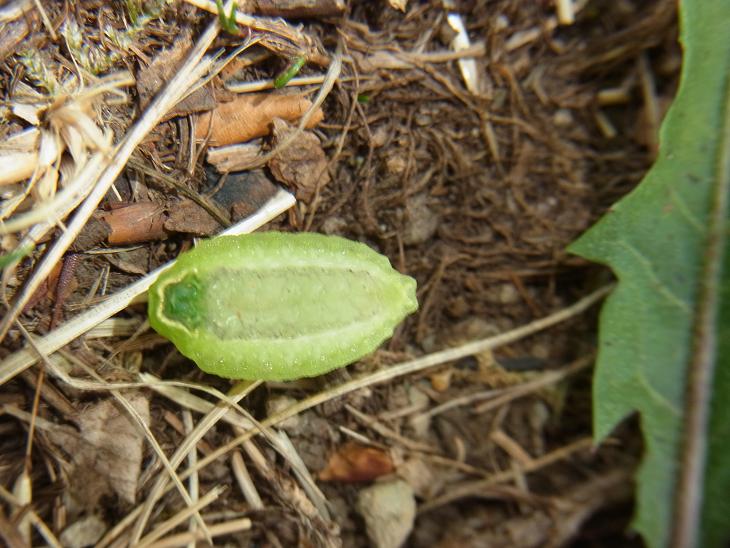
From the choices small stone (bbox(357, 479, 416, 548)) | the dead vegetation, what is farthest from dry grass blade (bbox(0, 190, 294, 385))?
small stone (bbox(357, 479, 416, 548))

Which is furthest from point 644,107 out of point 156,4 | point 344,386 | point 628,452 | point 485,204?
point 156,4

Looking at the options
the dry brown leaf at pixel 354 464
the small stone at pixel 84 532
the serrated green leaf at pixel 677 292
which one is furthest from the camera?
the dry brown leaf at pixel 354 464

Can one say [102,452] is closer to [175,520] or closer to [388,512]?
[175,520]

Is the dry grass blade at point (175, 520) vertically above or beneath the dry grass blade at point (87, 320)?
beneath

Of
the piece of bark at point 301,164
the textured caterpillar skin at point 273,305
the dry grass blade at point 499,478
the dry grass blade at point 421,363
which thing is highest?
the piece of bark at point 301,164

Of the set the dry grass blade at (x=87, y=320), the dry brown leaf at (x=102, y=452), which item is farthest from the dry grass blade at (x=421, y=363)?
the dry grass blade at (x=87, y=320)

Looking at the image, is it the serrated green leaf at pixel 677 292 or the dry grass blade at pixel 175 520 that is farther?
the serrated green leaf at pixel 677 292

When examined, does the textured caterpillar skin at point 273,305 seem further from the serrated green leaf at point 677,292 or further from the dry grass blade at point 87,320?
the serrated green leaf at point 677,292

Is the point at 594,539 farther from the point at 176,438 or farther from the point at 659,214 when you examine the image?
the point at 176,438

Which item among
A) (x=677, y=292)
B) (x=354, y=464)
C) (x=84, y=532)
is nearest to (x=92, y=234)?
(x=84, y=532)
